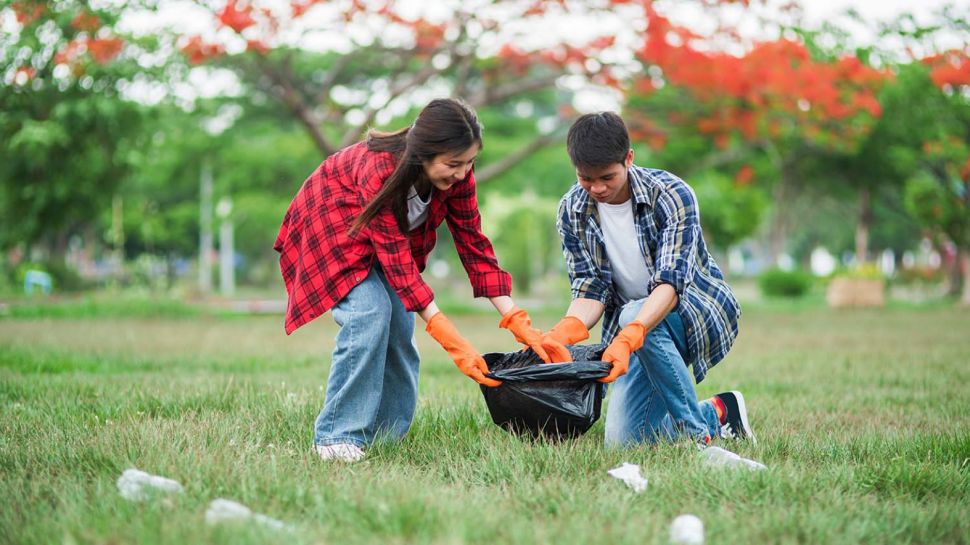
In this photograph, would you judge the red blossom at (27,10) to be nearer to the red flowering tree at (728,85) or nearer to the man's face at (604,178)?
the red flowering tree at (728,85)

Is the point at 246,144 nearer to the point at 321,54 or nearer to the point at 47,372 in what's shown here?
the point at 321,54

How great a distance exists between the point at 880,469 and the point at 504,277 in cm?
158

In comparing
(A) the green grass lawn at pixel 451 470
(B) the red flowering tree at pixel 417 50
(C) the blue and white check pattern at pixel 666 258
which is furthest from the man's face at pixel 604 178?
(B) the red flowering tree at pixel 417 50

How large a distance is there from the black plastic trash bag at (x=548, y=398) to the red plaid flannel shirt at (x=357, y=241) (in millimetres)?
445

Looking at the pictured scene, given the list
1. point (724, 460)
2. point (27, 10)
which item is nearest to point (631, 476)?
point (724, 460)

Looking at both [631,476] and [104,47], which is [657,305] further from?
[104,47]

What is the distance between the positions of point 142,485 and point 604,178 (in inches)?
75.5

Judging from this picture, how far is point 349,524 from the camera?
233 centimetres

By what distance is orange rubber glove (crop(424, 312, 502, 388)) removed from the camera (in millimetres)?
3271

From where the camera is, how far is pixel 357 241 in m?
3.43

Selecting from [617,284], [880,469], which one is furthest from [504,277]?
[880,469]

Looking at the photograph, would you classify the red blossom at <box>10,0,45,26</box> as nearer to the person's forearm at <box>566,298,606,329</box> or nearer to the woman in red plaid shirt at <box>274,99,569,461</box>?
the woman in red plaid shirt at <box>274,99,569,461</box>

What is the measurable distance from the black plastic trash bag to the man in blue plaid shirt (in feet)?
0.45

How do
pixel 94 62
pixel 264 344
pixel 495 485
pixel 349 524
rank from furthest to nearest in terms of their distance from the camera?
pixel 94 62 < pixel 264 344 < pixel 495 485 < pixel 349 524
